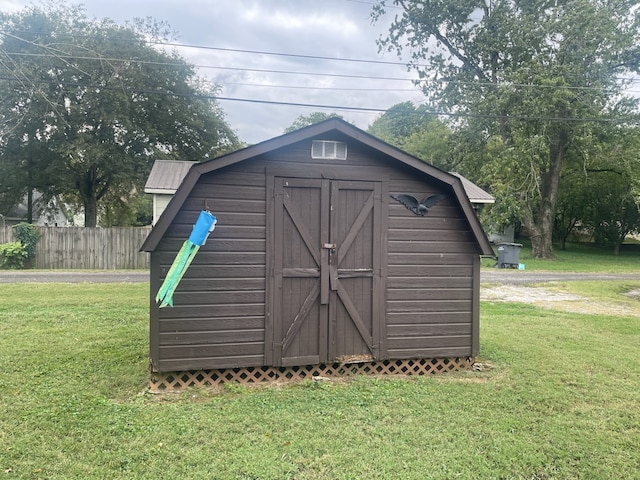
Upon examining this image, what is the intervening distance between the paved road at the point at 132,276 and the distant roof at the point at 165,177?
2.81 metres

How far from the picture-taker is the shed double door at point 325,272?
15.0 ft

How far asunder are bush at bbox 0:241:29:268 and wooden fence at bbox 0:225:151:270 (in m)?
0.60

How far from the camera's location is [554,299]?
10523mm

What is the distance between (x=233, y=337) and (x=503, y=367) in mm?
3365

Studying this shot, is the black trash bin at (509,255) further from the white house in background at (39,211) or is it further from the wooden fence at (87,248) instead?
the white house in background at (39,211)

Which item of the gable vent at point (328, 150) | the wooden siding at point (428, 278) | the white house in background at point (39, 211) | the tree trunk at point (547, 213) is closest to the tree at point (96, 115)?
the white house in background at point (39, 211)

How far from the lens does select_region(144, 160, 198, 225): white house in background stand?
13680mm

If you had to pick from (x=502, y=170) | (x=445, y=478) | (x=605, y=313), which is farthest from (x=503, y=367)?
(x=502, y=170)

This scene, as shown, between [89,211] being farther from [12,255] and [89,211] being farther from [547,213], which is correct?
[547,213]

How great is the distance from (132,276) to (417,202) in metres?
10.9

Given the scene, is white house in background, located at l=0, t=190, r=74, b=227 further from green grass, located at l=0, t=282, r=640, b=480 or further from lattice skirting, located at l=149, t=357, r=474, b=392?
A: lattice skirting, located at l=149, t=357, r=474, b=392

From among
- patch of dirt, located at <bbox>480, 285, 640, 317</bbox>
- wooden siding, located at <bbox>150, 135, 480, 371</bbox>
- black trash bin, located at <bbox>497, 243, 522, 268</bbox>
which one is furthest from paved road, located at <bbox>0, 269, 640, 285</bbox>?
wooden siding, located at <bbox>150, 135, 480, 371</bbox>

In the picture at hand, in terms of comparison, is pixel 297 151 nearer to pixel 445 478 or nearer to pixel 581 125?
pixel 445 478

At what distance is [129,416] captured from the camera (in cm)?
373
